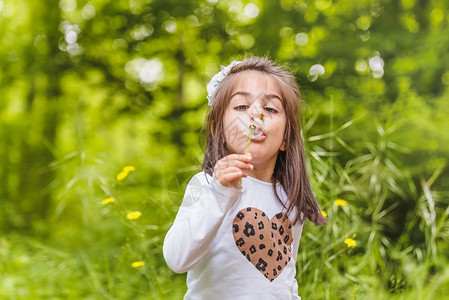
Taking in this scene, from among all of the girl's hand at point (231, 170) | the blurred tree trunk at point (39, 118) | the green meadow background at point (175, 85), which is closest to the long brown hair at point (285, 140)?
the girl's hand at point (231, 170)

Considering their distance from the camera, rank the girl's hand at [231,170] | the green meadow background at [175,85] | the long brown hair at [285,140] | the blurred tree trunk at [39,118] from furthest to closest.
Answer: the blurred tree trunk at [39,118] < the green meadow background at [175,85] < the long brown hair at [285,140] < the girl's hand at [231,170]

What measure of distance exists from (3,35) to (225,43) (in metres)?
2.04

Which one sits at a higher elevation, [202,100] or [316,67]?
[316,67]

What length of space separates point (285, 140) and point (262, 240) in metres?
0.28

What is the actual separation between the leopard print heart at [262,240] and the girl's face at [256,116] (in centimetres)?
14

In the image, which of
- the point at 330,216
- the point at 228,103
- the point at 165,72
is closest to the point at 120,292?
the point at 330,216

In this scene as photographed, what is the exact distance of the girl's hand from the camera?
0.99 m

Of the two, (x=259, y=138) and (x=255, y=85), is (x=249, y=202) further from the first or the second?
(x=255, y=85)

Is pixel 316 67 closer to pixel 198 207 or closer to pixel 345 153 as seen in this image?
pixel 345 153

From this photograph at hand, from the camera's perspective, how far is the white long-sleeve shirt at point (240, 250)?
3.53 feet

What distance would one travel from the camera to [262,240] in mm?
1217

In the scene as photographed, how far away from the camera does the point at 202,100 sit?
14.6 feet

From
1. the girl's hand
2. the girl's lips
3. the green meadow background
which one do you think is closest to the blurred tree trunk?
the green meadow background

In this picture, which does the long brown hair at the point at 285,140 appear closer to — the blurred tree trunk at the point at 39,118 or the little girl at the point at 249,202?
the little girl at the point at 249,202
